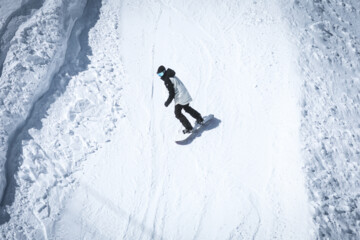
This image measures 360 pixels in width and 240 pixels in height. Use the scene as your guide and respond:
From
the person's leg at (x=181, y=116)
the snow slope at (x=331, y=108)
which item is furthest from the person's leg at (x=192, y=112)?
the snow slope at (x=331, y=108)

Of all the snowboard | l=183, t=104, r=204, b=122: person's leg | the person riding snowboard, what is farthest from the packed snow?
the person riding snowboard

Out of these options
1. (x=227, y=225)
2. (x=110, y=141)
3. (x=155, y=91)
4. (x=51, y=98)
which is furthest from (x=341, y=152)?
(x=51, y=98)

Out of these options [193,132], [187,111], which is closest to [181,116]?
[187,111]

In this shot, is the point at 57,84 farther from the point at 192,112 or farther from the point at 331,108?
the point at 331,108

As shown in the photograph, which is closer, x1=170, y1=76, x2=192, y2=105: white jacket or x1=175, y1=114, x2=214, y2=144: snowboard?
x1=170, y1=76, x2=192, y2=105: white jacket

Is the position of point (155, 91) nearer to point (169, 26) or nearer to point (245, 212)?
point (169, 26)

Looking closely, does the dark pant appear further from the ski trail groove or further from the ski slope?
the ski trail groove
